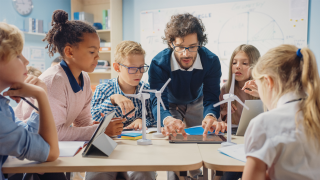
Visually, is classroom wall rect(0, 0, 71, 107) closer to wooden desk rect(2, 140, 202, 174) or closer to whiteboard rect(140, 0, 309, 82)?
whiteboard rect(140, 0, 309, 82)

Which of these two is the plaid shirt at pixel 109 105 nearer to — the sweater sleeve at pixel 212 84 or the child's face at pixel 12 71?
the sweater sleeve at pixel 212 84

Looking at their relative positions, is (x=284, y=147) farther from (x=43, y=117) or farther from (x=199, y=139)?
(x=43, y=117)

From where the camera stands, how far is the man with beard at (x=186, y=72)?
1.68 metres

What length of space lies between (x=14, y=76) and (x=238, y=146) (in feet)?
3.18

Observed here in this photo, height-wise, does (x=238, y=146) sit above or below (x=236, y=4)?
below

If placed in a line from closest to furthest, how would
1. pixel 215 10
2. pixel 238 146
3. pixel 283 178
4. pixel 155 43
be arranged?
pixel 283 178 < pixel 238 146 < pixel 215 10 < pixel 155 43

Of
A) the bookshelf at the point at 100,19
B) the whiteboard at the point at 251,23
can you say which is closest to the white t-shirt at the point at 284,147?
the whiteboard at the point at 251,23

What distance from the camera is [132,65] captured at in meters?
1.88

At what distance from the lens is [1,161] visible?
37.0 inches

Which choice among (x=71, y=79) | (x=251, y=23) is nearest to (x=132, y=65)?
(x=71, y=79)

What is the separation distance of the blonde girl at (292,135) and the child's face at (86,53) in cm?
97

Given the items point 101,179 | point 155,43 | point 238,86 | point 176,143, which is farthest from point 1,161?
point 155,43

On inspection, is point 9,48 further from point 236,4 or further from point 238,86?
point 236,4

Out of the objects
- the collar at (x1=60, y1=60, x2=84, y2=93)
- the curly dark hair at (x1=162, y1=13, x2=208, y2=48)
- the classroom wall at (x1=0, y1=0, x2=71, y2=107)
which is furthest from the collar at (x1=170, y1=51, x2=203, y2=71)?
the classroom wall at (x1=0, y1=0, x2=71, y2=107)
